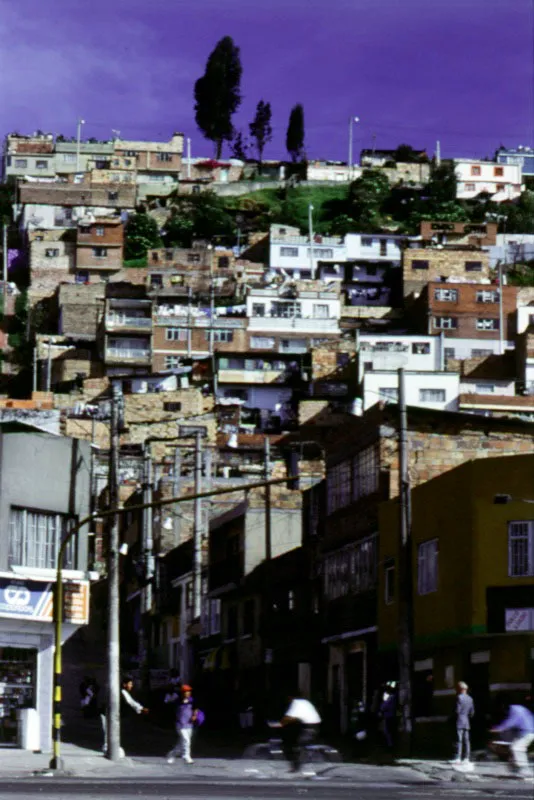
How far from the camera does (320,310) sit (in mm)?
152000

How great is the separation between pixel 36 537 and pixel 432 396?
76479 millimetres

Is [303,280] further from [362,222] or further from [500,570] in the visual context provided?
[500,570]

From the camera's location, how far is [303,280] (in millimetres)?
156125

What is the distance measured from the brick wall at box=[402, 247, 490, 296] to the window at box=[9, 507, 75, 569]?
108859mm

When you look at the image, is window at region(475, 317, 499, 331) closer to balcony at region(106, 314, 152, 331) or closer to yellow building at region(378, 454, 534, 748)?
balcony at region(106, 314, 152, 331)

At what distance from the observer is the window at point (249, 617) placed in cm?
7406

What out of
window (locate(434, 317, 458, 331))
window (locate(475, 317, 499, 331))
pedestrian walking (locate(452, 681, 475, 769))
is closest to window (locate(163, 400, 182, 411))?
window (locate(434, 317, 458, 331))

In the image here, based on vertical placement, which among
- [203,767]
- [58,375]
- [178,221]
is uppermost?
[178,221]

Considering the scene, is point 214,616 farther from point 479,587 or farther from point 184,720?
point 184,720

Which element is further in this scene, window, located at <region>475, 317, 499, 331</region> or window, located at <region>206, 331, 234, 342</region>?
window, located at <region>475, 317, 499, 331</region>

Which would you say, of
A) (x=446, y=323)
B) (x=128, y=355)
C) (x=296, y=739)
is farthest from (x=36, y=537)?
(x=446, y=323)

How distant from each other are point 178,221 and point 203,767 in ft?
475

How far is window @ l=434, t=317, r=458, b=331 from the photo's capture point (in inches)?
5728

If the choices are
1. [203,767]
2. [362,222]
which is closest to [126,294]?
[362,222]
